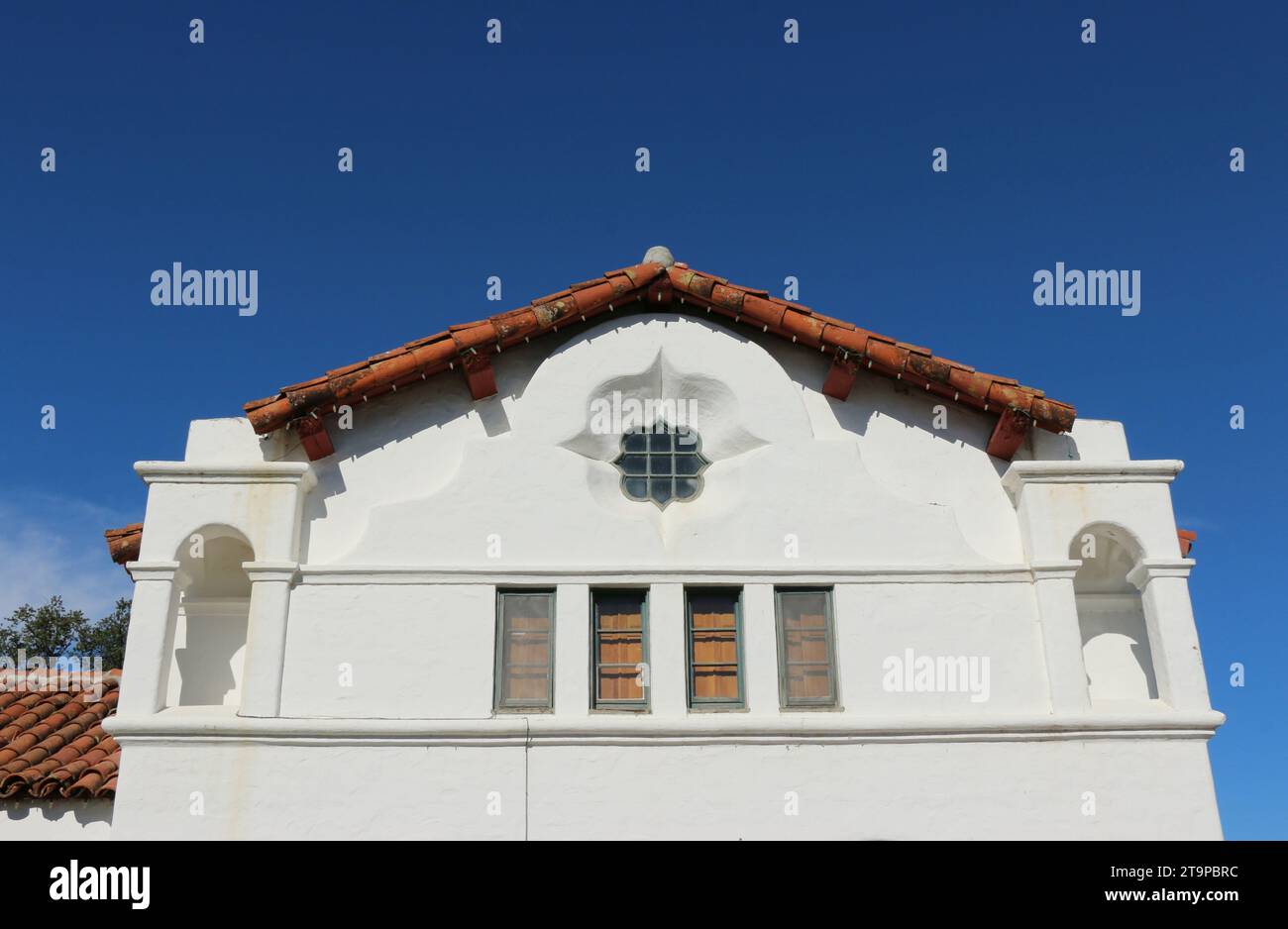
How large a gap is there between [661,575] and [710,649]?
82 cm

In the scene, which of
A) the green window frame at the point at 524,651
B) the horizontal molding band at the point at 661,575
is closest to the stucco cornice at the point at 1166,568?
the horizontal molding band at the point at 661,575

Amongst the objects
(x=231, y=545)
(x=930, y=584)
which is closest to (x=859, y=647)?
(x=930, y=584)

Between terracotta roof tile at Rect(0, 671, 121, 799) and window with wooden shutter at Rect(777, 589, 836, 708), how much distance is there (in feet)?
20.1

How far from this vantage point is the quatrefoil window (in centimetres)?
1226

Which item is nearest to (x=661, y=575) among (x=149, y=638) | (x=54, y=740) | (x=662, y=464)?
(x=662, y=464)

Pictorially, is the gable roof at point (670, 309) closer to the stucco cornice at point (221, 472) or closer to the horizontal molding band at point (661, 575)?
the stucco cornice at point (221, 472)

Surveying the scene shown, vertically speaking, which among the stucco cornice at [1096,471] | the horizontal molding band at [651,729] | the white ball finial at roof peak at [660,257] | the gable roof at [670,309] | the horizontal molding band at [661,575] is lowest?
the horizontal molding band at [651,729]

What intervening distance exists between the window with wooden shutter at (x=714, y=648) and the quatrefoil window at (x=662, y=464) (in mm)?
1124

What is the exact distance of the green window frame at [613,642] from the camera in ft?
36.7

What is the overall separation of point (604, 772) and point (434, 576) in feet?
7.88

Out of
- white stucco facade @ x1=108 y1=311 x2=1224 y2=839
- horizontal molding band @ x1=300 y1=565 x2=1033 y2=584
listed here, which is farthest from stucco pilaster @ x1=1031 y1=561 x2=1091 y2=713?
horizontal molding band @ x1=300 y1=565 x2=1033 y2=584

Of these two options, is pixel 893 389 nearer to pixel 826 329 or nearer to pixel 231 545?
pixel 826 329

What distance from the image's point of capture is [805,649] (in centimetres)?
1146
